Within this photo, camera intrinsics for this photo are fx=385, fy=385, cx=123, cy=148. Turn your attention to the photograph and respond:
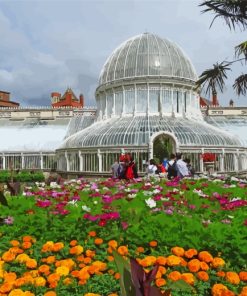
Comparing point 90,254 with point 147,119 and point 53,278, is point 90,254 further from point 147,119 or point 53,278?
point 147,119

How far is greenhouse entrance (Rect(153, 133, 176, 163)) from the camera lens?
24797mm

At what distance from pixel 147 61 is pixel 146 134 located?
8.78 meters

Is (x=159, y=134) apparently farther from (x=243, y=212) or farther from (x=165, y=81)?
(x=243, y=212)

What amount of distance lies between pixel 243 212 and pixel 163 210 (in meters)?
1.15

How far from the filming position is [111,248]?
10.5 feet

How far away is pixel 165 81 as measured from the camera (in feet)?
101

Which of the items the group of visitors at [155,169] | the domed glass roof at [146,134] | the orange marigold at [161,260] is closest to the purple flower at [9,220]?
the orange marigold at [161,260]

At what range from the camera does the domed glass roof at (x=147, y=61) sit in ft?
102

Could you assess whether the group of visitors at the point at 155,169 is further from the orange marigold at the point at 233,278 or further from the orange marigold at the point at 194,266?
the orange marigold at the point at 233,278

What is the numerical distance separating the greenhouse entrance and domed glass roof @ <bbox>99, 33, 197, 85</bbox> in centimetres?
750

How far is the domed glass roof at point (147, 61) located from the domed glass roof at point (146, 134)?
4.95 m

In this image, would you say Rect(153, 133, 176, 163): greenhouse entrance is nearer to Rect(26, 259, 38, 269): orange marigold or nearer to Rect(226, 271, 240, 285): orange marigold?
Rect(26, 259, 38, 269): orange marigold

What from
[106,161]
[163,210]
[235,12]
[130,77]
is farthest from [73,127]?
[163,210]

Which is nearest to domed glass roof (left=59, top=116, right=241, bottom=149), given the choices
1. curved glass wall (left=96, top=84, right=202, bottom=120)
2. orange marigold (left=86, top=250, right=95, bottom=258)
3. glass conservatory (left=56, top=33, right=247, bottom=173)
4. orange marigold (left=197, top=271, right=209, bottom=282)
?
glass conservatory (left=56, top=33, right=247, bottom=173)
